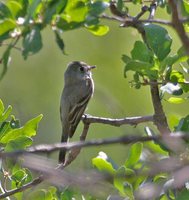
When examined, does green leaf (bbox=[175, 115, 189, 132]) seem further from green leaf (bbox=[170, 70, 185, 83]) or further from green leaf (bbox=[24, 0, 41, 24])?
green leaf (bbox=[24, 0, 41, 24])

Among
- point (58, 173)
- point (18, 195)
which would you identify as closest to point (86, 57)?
point (18, 195)

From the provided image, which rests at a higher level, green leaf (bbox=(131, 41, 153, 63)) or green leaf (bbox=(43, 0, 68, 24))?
green leaf (bbox=(43, 0, 68, 24))

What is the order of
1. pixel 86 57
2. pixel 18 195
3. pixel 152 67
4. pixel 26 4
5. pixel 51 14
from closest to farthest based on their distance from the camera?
1. pixel 51 14
2. pixel 26 4
3. pixel 152 67
4. pixel 18 195
5. pixel 86 57

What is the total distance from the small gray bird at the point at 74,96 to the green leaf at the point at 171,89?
2001 mm

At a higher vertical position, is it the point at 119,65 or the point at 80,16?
the point at 80,16

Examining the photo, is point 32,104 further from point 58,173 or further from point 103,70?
point 58,173

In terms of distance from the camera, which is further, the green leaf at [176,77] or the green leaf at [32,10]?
the green leaf at [176,77]

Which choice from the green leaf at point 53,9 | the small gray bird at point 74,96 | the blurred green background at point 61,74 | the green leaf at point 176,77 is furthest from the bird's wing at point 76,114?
the green leaf at point 53,9

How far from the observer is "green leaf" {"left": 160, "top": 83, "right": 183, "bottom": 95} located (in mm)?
2859

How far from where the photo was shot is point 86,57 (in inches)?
297

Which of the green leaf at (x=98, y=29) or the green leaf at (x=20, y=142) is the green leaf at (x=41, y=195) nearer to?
the green leaf at (x=20, y=142)

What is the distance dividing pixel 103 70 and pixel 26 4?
5.19m

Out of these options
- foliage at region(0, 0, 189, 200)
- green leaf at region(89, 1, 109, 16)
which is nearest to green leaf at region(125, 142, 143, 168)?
foliage at region(0, 0, 189, 200)

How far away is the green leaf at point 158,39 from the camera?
2778 millimetres
